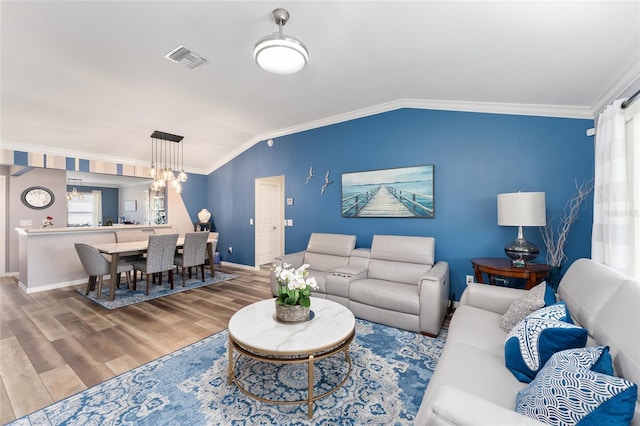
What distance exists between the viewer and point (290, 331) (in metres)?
1.93

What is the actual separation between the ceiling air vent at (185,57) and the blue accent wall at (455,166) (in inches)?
88.3

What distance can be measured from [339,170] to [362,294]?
2.13 m

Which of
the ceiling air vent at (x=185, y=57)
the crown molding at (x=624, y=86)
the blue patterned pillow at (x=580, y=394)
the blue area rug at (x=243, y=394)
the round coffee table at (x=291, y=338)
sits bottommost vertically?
the blue area rug at (x=243, y=394)

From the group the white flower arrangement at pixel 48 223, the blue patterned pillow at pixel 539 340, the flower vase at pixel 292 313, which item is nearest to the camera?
the blue patterned pillow at pixel 539 340

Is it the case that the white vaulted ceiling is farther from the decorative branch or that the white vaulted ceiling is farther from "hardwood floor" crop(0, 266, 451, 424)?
"hardwood floor" crop(0, 266, 451, 424)

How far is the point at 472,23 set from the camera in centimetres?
200

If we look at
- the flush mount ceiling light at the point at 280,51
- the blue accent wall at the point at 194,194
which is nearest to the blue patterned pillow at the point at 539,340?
the flush mount ceiling light at the point at 280,51

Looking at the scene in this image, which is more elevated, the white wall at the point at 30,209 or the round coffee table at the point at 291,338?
the white wall at the point at 30,209

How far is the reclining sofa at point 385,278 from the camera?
107 inches

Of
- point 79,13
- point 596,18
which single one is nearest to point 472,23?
point 596,18

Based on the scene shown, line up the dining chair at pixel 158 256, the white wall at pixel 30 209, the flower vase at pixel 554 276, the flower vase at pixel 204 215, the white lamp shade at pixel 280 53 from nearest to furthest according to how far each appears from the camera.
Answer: the white lamp shade at pixel 280 53
the flower vase at pixel 554 276
the dining chair at pixel 158 256
the white wall at pixel 30 209
the flower vase at pixel 204 215

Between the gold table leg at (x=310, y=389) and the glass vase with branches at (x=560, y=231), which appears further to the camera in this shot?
the glass vase with branches at (x=560, y=231)

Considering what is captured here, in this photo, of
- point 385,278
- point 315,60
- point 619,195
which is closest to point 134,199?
point 315,60

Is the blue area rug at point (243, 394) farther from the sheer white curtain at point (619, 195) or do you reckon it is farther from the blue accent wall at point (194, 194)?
the blue accent wall at point (194, 194)
